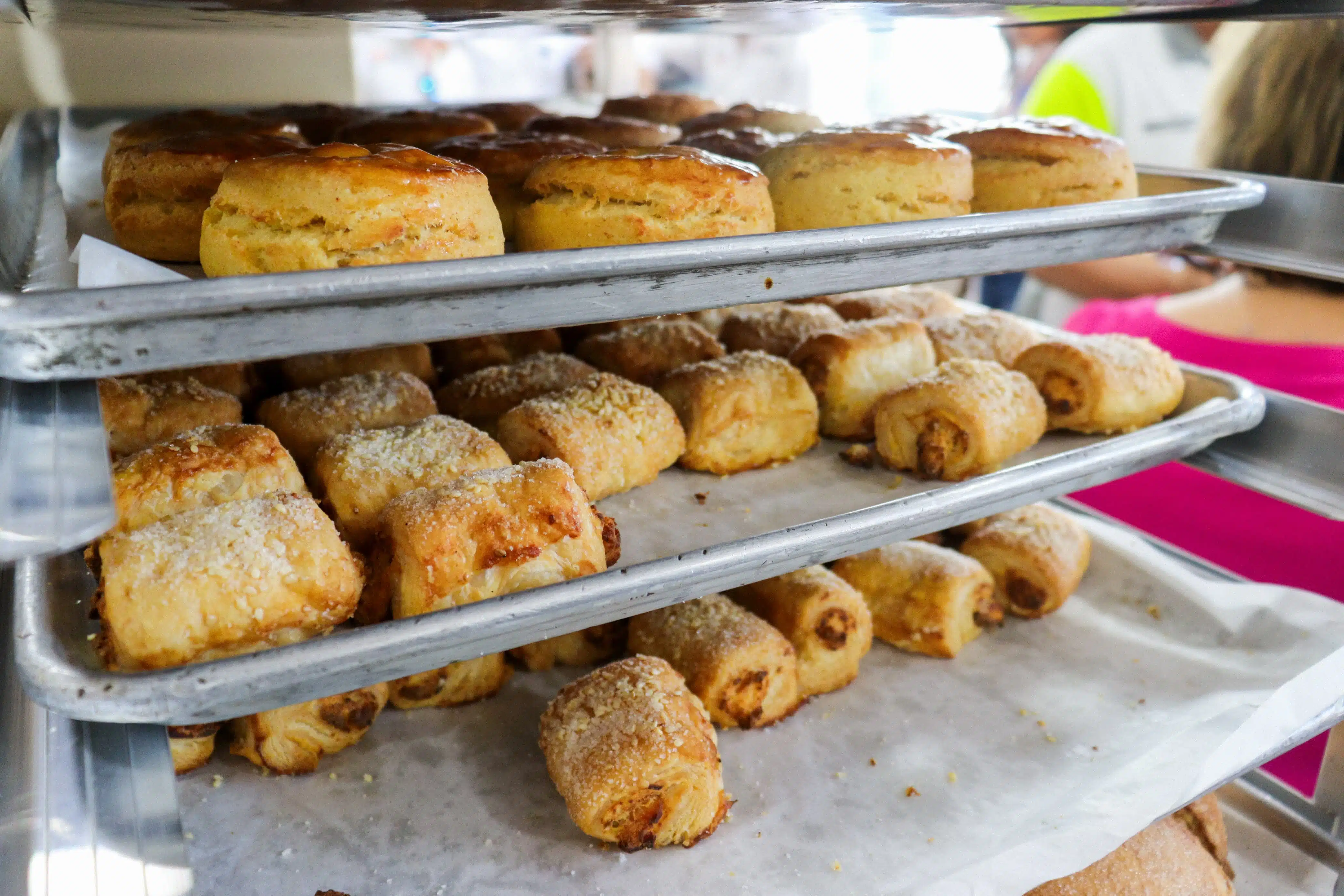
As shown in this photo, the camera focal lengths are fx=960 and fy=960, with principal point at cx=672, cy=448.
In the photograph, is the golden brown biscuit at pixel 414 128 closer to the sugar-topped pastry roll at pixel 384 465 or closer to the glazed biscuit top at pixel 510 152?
the glazed biscuit top at pixel 510 152

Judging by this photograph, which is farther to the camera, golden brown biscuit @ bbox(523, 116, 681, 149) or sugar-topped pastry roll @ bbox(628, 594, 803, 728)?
golden brown biscuit @ bbox(523, 116, 681, 149)

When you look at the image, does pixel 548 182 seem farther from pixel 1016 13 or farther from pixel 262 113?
pixel 262 113

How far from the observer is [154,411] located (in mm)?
1456

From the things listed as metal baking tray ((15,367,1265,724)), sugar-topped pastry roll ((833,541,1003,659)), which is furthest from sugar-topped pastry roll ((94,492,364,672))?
sugar-topped pastry roll ((833,541,1003,659))

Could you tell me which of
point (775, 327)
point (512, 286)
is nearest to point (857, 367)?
point (775, 327)

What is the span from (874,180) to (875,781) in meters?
0.97

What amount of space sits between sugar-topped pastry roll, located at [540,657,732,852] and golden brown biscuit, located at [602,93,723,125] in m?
1.60

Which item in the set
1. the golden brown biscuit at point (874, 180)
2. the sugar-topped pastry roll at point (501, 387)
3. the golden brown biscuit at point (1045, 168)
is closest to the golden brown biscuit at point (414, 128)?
the sugar-topped pastry roll at point (501, 387)

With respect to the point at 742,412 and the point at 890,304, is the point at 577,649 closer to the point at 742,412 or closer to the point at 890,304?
the point at 742,412

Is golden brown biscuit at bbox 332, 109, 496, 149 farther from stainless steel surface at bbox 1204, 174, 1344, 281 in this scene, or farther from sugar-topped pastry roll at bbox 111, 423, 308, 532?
stainless steel surface at bbox 1204, 174, 1344, 281

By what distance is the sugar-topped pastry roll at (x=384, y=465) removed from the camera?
4.50 feet

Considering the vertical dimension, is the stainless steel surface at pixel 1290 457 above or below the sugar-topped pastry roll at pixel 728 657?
above

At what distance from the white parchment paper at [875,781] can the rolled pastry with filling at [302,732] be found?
0.03 m

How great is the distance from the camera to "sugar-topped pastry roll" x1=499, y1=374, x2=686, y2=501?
1526 mm
